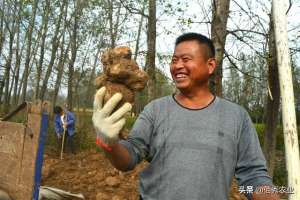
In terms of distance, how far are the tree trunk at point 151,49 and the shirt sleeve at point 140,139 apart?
7351mm

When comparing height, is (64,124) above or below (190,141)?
above

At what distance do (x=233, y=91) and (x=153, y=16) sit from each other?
847 inches

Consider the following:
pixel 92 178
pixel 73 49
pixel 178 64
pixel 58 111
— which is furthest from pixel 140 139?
pixel 73 49

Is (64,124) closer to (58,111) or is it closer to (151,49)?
(58,111)

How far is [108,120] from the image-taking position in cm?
151

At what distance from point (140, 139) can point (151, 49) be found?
7.90 meters

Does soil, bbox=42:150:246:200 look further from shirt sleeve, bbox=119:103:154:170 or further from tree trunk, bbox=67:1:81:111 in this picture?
tree trunk, bbox=67:1:81:111

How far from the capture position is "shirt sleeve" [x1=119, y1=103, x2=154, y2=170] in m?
1.72

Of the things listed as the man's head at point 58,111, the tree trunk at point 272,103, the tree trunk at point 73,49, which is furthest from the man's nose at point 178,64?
the tree trunk at point 73,49

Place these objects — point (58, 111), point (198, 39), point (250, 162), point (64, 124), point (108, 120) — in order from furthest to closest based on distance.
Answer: point (58, 111) < point (64, 124) < point (198, 39) < point (250, 162) < point (108, 120)

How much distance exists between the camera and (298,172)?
2273 millimetres

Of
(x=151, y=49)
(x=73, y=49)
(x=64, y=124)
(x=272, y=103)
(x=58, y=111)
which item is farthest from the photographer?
(x=73, y=49)

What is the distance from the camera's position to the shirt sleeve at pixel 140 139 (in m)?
1.72

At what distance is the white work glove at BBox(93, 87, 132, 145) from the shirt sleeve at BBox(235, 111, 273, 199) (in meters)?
0.59
